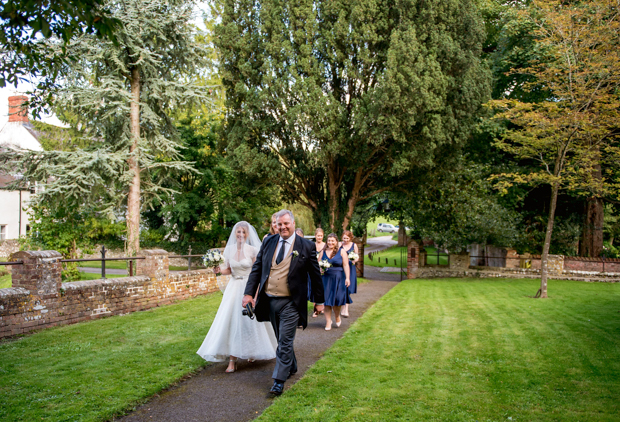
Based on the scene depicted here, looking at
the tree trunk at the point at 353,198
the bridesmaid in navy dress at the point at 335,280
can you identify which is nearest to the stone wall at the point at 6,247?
the tree trunk at the point at 353,198

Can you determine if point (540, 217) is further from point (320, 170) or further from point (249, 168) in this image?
point (249, 168)

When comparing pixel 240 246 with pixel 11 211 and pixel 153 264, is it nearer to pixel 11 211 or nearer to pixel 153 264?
pixel 153 264

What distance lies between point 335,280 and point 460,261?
53.7ft

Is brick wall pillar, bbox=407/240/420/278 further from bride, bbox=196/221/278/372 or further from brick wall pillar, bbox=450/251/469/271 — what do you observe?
bride, bbox=196/221/278/372

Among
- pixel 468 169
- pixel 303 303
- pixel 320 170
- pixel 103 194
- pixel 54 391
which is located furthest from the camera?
pixel 468 169

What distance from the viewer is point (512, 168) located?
23.3m

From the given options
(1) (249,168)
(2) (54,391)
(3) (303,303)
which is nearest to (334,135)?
(1) (249,168)

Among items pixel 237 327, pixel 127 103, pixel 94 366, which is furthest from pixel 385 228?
pixel 94 366

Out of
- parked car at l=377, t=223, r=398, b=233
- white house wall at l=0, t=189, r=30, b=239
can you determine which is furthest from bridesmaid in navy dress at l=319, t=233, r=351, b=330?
parked car at l=377, t=223, r=398, b=233

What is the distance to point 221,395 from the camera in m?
5.38

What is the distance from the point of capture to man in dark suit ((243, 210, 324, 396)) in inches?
221

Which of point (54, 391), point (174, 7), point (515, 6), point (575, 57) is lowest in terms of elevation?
point (54, 391)

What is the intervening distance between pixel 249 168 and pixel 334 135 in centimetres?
364

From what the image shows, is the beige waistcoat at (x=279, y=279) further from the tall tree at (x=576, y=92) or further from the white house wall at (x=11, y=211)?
the white house wall at (x=11, y=211)
